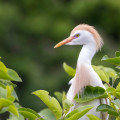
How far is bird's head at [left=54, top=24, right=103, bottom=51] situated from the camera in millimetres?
2375

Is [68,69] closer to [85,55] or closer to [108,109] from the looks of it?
[85,55]

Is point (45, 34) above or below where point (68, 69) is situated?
above

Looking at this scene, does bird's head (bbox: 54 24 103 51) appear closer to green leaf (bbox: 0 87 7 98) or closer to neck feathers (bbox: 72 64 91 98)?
neck feathers (bbox: 72 64 91 98)

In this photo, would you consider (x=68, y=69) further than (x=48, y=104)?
Yes

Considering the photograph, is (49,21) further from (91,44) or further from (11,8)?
(91,44)

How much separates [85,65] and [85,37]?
8.4 inches

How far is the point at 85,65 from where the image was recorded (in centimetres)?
222

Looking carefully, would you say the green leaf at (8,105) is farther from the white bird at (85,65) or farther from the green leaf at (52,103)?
the white bird at (85,65)

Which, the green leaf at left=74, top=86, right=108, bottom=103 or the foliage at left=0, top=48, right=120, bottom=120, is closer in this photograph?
the foliage at left=0, top=48, right=120, bottom=120

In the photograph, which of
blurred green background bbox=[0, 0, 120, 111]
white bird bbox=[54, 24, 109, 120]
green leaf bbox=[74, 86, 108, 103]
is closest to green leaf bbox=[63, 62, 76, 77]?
white bird bbox=[54, 24, 109, 120]

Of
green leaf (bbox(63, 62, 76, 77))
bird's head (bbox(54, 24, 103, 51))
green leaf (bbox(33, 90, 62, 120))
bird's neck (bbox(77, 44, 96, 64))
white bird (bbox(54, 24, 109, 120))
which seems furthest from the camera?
bird's head (bbox(54, 24, 103, 51))

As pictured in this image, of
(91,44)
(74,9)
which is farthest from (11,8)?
(91,44)

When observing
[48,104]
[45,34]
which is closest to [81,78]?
[48,104]

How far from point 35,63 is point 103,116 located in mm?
7830
